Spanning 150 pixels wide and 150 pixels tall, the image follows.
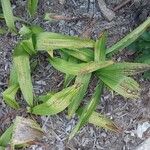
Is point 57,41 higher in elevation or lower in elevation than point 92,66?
higher

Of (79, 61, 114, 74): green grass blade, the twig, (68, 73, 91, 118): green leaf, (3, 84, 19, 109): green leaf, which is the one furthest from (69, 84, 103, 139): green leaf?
the twig

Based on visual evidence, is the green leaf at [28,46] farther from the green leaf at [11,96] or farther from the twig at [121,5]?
the twig at [121,5]

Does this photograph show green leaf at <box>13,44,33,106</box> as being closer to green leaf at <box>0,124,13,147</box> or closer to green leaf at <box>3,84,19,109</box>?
green leaf at <box>3,84,19,109</box>

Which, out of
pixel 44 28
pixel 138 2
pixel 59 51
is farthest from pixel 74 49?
pixel 138 2

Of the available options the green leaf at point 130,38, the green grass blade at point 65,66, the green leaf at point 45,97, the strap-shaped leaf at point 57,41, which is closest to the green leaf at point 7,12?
the strap-shaped leaf at point 57,41

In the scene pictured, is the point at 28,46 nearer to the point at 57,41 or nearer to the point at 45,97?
the point at 57,41

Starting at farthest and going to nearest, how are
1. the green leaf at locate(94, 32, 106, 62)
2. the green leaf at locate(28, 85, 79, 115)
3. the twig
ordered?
the twig, the green leaf at locate(94, 32, 106, 62), the green leaf at locate(28, 85, 79, 115)

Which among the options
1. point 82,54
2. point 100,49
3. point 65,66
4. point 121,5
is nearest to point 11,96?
point 65,66

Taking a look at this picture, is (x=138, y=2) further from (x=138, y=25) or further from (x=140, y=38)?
(x=140, y=38)
